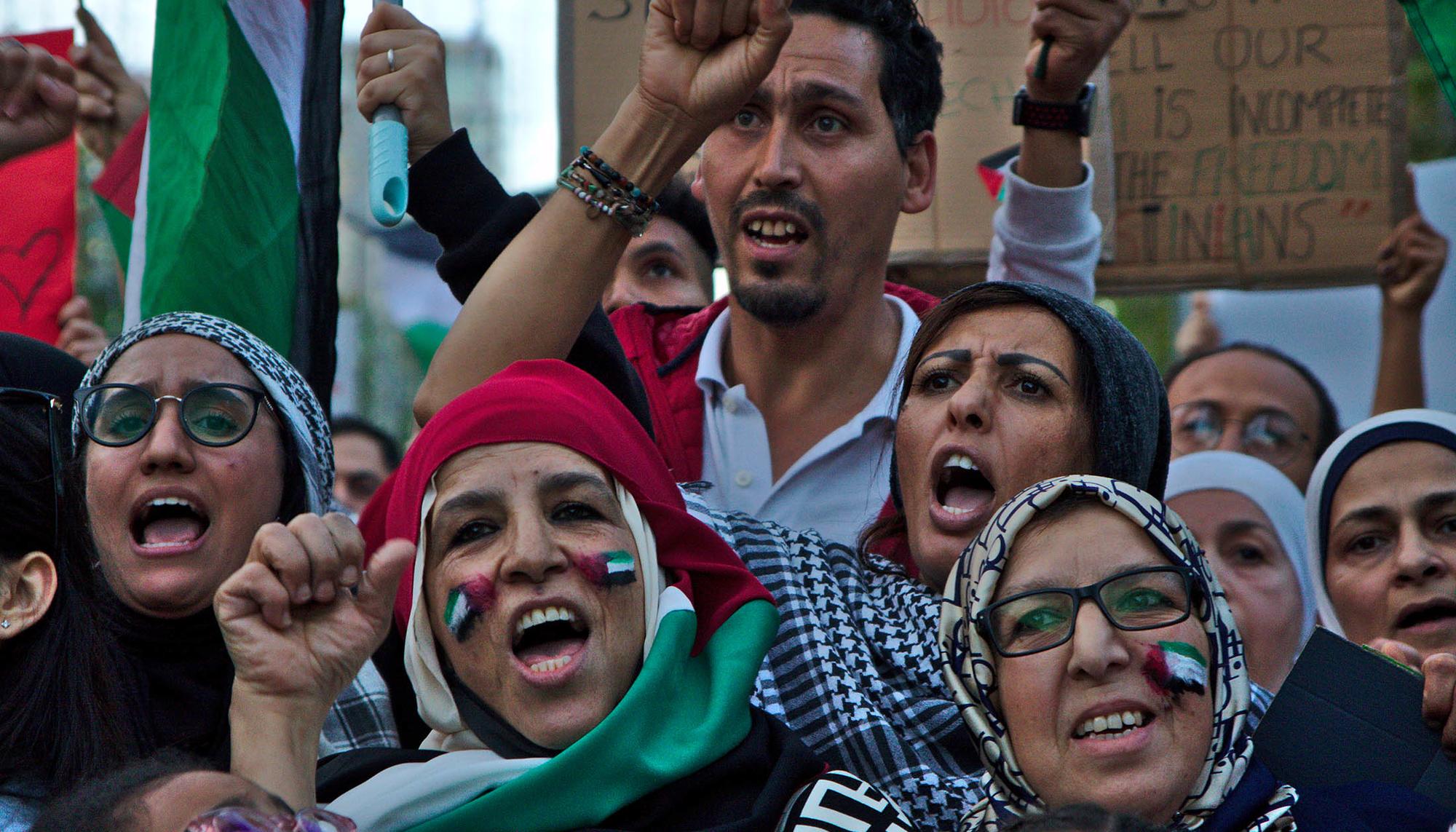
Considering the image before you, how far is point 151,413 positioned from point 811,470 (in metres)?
1.28

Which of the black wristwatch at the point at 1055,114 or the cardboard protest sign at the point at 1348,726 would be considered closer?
the cardboard protest sign at the point at 1348,726

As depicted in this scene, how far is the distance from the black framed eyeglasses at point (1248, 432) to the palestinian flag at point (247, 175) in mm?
2337

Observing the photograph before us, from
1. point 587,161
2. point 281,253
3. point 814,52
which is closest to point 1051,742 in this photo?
point 587,161

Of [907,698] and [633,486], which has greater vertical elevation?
[633,486]

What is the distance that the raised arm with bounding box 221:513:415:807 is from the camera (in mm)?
2338

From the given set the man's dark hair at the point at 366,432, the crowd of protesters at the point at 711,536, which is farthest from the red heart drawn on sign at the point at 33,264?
the man's dark hair at the point at 366,432

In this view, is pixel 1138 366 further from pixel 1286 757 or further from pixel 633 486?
pixel 633 486

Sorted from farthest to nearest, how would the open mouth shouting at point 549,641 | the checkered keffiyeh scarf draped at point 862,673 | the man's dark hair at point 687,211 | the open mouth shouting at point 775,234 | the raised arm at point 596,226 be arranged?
the man's dark hair at point 687,211 < the open mouth shouting at point 775,234 < the raised arm at point 596,226 < the checkered keffiyeh scarf draped at point 862,673 < the open mouth shouting at point 549,641

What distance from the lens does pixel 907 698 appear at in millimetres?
2830

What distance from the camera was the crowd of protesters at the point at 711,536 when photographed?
239cm

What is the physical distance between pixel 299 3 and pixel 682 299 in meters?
1.24

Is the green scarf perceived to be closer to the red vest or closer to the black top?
the black top

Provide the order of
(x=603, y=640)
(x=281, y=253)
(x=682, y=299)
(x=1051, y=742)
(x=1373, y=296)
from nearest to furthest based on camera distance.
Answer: (x=1051, y=742), (x=603, y=640), (x=281, y=253), (x=682, y=299), (x=1373, y=296)

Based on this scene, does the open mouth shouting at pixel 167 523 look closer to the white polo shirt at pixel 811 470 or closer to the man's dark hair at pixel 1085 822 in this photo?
the white polo shirt at pixel 811 470
